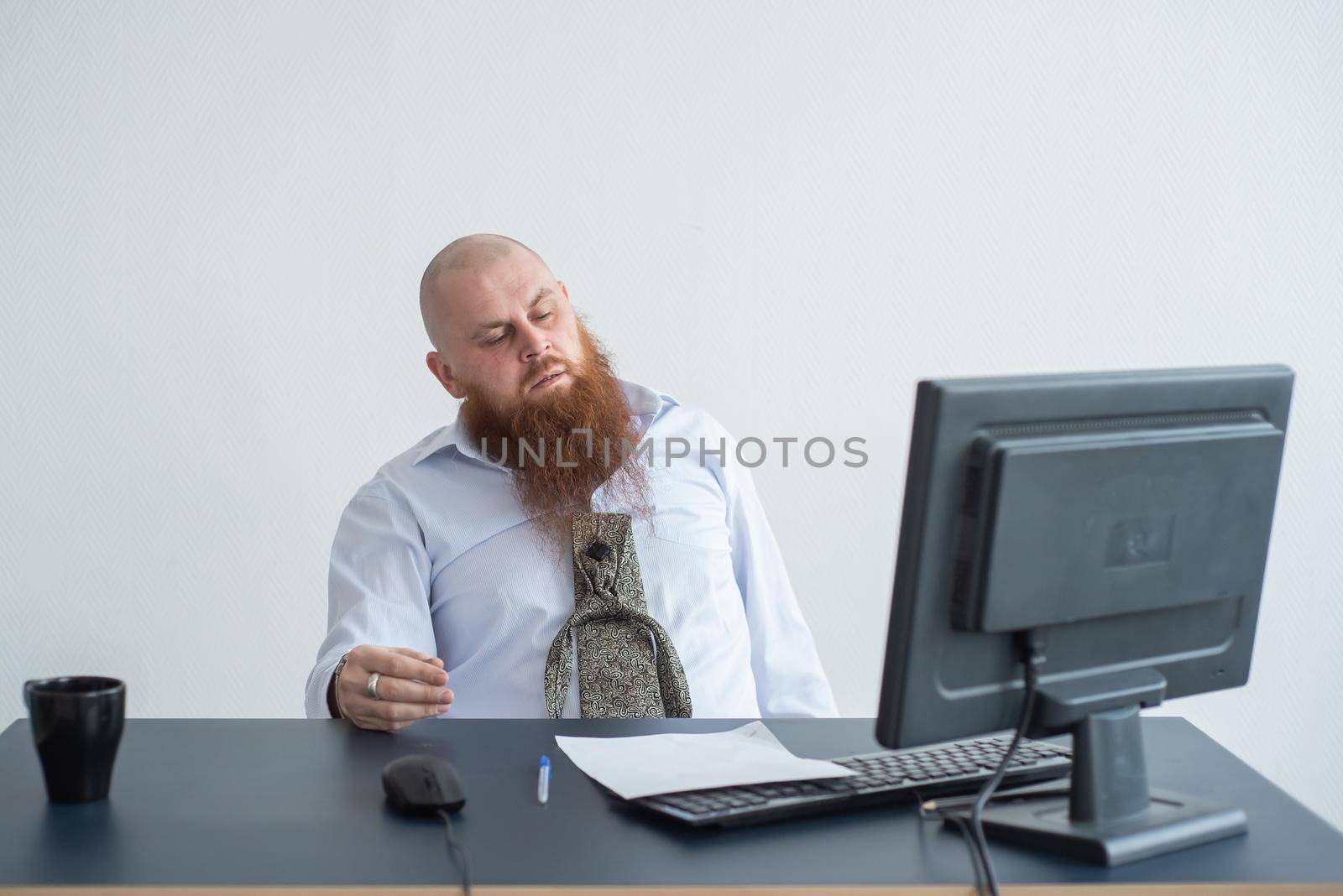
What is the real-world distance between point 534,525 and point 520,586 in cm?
10

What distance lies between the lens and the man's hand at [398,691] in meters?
1.26

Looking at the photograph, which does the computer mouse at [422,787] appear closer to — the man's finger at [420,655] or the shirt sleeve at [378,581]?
the man's finger at [420,655]

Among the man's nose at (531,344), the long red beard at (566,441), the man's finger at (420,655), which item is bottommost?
the man's finger at (420,655)

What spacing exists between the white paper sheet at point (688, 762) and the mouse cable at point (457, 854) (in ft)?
0.48

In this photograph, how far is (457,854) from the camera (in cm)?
88

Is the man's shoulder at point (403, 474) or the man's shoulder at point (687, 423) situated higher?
the man's shoulder at point (687, 423)

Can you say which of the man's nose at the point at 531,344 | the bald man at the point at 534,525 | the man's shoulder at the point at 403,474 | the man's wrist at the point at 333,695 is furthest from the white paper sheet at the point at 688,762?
the man's nose at the point at 531,344

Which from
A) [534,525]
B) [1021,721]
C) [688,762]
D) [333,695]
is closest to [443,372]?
[534,525]

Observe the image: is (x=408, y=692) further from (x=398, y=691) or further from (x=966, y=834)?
(x=966, y=834)

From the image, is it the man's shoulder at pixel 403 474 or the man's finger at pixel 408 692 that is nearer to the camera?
the man's finger at pixel 408 692

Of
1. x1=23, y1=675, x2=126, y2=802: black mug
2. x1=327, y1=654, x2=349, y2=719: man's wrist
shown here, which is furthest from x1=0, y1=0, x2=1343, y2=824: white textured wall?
x1=23, y1=675, x2=126, y2=802: black mug

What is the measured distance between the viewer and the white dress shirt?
173 cm

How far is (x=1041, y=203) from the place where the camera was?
262cm

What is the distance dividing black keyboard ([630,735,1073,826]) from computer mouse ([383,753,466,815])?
0.15m
